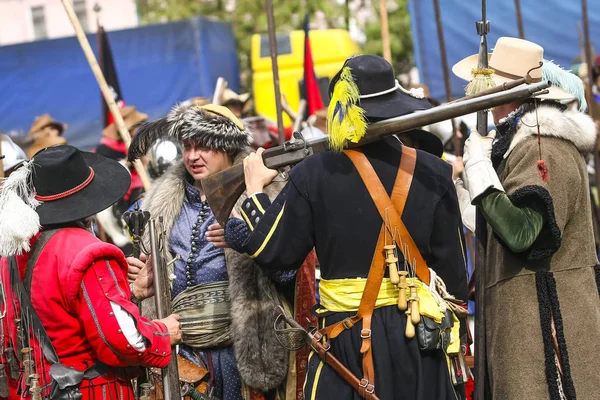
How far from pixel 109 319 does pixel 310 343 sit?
2.82ft

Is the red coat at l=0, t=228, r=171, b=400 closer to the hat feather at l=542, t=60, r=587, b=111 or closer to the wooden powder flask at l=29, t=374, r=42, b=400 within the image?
the wooden powder flask at l=29, t=374, r=42, b=400

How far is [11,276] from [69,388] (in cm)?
50

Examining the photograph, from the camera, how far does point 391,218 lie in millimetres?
3555

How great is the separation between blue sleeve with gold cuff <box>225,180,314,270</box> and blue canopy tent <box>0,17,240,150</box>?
10.4 metres

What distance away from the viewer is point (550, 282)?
152 inches

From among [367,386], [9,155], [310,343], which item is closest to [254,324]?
[310,343]

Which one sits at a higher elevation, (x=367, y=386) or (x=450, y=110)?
(x=450, y=110)

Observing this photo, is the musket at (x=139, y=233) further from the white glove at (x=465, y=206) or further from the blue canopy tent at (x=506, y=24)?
the blue canopy tent at (x=506, y=24)


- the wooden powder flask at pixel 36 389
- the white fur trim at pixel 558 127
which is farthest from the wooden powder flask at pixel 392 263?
the wooden powder flask at pixel 36 389

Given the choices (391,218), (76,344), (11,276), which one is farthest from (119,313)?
(391,218)

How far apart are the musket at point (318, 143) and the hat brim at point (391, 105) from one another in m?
0.05

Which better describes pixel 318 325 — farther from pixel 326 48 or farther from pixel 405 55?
pixel 405 55

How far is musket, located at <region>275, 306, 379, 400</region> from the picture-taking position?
3.58 metres

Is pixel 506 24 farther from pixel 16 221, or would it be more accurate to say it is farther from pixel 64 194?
pixel 16 221
